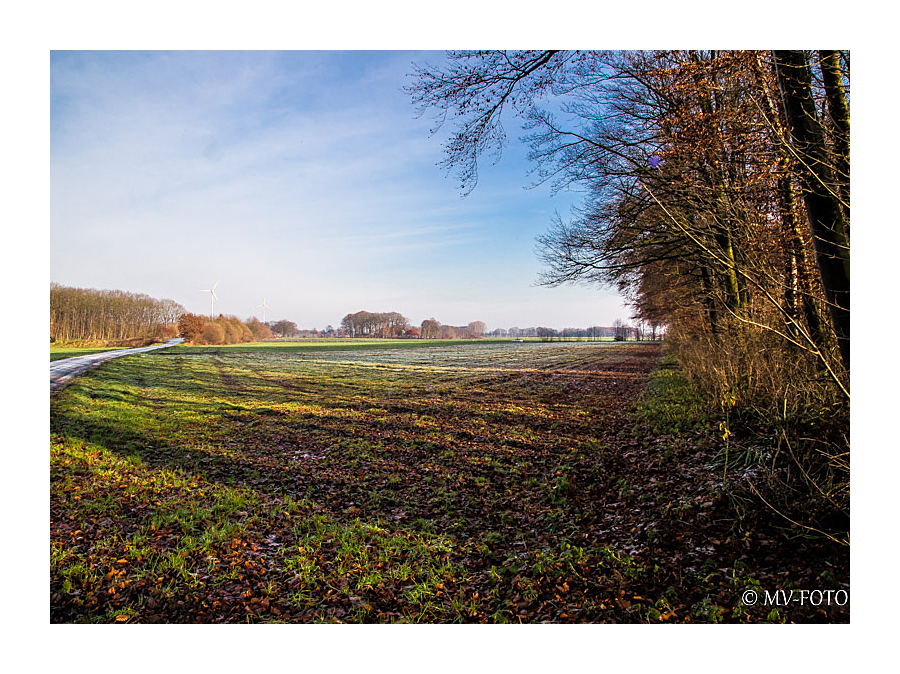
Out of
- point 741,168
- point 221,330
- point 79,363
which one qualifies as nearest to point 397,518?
point 741,168

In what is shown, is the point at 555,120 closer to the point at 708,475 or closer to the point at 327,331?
the point at 708,475

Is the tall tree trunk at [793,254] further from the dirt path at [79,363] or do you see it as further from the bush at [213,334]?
the dirt path at [79,363]

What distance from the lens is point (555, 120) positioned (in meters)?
6.89

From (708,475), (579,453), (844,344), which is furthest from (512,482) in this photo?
(844,344)

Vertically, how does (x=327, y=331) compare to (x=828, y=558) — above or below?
above

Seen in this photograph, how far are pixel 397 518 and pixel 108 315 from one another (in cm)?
732

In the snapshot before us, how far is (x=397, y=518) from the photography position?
4668 mm

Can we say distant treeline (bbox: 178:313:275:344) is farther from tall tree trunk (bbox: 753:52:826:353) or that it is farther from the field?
tall tree trunk (bbox: 753:52:826:353)

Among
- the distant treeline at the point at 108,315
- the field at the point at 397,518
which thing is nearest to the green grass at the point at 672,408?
the field at the point at 397,518

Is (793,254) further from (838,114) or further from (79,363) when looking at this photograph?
(79,363)

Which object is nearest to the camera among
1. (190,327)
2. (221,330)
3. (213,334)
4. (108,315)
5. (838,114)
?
(838,114)

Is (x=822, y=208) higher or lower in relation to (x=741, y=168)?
lower

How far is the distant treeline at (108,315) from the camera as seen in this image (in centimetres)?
686
